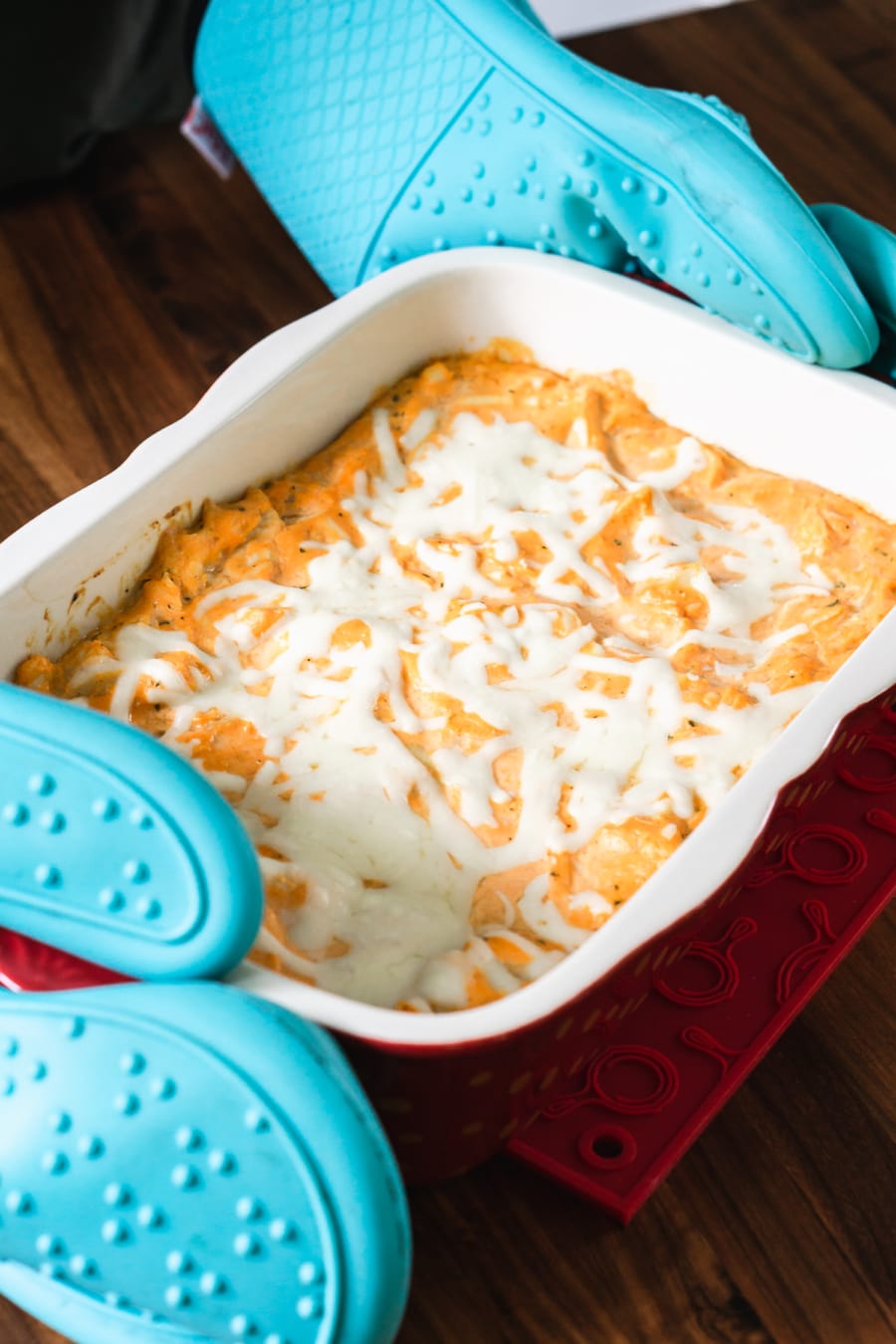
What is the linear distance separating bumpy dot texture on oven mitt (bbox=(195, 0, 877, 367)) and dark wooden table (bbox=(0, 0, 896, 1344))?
0.19 m

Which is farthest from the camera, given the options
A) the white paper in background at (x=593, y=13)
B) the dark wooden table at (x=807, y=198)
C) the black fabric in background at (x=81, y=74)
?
the white paper in background at (x=593, y=13)

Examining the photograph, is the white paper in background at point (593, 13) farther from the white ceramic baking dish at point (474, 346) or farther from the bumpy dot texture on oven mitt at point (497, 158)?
the white ceramic baking dish at point (474, 346)

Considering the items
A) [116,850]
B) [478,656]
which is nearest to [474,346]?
[478,656]

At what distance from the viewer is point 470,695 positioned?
105cm

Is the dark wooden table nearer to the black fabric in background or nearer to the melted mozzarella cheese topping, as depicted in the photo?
the black fabric in background

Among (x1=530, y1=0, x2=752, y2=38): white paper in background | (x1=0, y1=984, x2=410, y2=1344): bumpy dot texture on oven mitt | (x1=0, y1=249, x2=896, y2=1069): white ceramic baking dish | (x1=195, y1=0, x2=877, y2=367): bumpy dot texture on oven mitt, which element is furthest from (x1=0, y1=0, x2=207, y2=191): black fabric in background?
(x1=0, y1=984, x2=410, y2=1344): bumpy dot texture on oven mitt

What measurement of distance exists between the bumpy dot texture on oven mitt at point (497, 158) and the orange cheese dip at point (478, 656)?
11cm

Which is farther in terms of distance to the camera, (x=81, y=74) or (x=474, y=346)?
(x=81, y=74)

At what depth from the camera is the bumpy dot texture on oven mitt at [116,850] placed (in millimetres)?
768

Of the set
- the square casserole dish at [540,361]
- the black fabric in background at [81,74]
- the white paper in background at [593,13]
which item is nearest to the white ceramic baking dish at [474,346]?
the square casserole dish at [540,361]

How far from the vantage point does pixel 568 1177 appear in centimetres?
90

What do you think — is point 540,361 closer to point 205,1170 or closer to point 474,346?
point 474,346

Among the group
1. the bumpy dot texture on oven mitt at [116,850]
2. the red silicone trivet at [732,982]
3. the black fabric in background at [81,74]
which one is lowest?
the black fabric in background at [81,74]

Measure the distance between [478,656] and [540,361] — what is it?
341mm
